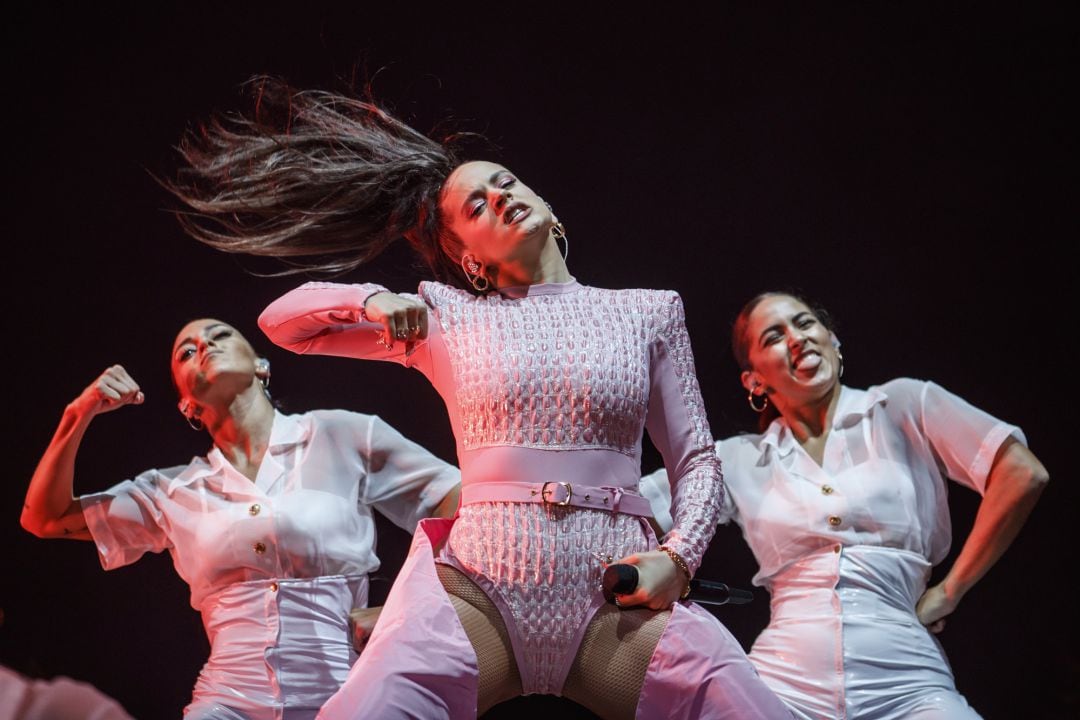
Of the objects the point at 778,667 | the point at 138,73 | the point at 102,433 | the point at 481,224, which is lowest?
the point at 778,667

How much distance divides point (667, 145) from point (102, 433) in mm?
1684

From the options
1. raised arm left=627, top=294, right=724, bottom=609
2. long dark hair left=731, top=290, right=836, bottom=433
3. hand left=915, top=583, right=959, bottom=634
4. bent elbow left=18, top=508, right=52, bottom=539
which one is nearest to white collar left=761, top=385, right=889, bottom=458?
long dark hair left=731, top=290, right=836, bottom=433

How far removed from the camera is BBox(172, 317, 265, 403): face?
2.89 m

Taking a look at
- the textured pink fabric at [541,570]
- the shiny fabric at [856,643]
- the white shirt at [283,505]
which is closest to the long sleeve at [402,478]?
the white shirt at [283,505]

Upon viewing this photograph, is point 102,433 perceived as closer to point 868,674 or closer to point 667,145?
point 667,145

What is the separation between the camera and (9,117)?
315cm

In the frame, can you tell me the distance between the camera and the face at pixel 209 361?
289 centimetres

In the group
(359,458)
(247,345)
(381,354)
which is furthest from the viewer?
(247,345)

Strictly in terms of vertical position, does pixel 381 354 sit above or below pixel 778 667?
above

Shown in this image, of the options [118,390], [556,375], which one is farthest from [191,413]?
[556,375]

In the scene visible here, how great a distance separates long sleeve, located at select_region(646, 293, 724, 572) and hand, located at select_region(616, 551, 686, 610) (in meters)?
0.09

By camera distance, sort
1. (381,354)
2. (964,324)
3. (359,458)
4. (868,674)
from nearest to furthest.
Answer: (381,354) → (868,674) → (359,458) → (964,324)

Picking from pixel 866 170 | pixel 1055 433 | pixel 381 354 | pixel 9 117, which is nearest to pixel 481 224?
pixel 381 354

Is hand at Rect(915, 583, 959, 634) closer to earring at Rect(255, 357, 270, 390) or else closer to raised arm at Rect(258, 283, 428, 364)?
raised arm at Rect(258, 283, 428, 364)
